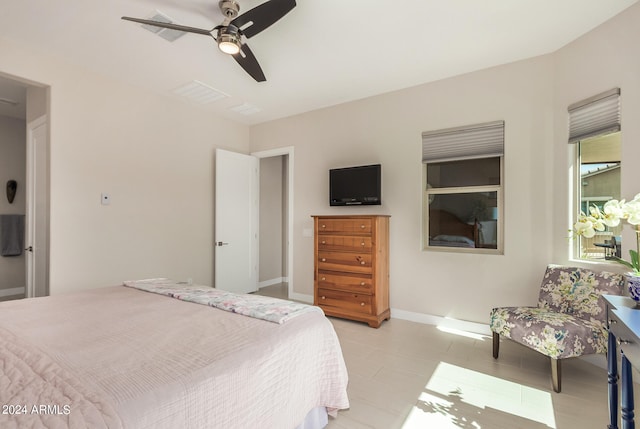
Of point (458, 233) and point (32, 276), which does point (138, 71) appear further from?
point (458, 233)

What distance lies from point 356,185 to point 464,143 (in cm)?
133

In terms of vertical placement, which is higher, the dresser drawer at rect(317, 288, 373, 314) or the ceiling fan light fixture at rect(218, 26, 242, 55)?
the ceiling fan light fixture at rect(218, 26, 242, 55)

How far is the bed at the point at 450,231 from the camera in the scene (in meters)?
3.41

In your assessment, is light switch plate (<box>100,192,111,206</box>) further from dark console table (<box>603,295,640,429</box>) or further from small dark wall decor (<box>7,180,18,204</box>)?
dark console table (<box>603,295,640,429</box>)

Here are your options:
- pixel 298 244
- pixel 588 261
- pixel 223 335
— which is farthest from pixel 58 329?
pixel 588 261

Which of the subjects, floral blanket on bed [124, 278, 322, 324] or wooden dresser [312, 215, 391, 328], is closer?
floral blanket on bed [124, 278, 322, 324]

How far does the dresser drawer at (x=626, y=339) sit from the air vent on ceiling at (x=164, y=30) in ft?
11.1

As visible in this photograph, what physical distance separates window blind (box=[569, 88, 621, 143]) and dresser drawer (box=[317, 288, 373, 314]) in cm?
258

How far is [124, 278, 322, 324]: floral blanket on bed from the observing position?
167cm

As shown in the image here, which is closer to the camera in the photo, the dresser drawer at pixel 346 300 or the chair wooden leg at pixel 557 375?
the chair wooden leg at pixel 557 375

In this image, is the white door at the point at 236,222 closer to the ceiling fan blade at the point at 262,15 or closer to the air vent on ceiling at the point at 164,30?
the air vent on ceiling at the point at 164,30

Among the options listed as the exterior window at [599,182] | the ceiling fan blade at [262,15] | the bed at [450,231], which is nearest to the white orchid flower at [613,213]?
the exterior window at [599,182]

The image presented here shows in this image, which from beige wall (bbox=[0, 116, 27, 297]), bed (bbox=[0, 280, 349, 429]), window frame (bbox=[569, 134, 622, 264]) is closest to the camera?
bed (bbox=[0, 280, 349, 429])

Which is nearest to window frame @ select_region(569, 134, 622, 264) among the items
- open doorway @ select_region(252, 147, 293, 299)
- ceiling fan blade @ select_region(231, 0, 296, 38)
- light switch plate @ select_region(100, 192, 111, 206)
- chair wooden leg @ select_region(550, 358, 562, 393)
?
chair wooden leg @ select_region(550, 358, 562, 393)
